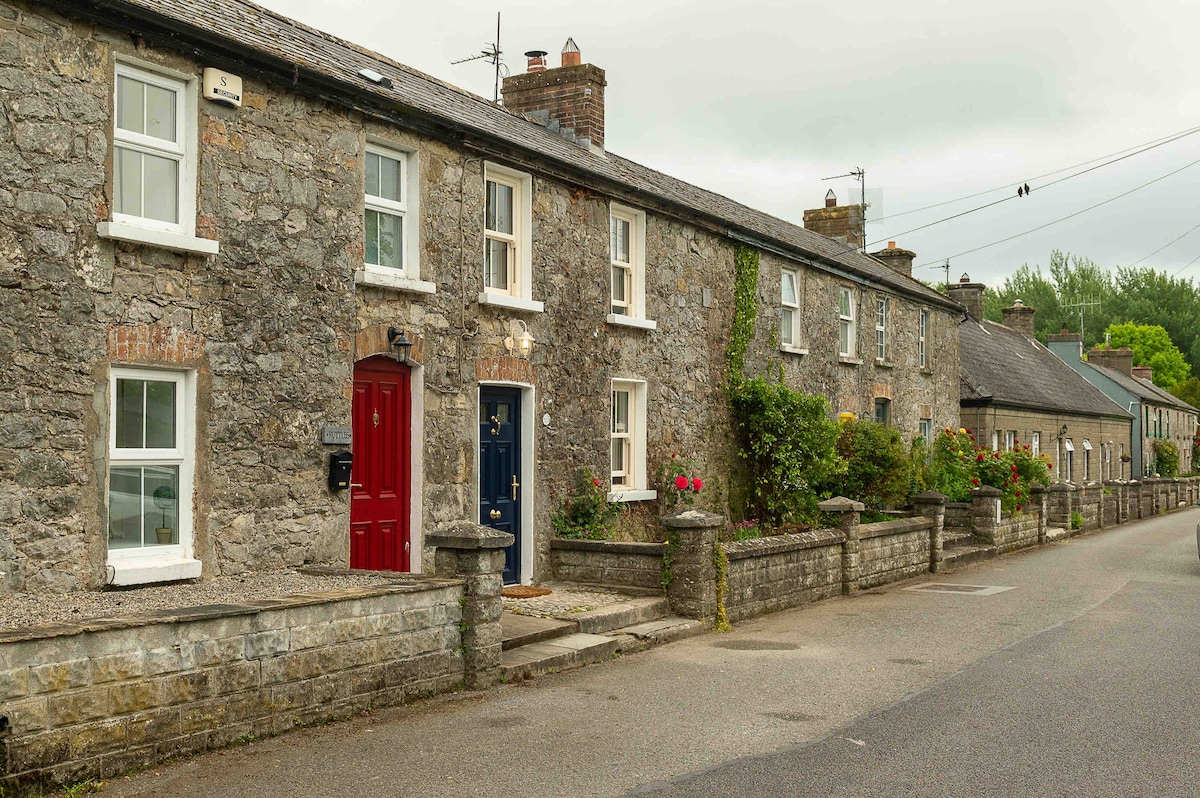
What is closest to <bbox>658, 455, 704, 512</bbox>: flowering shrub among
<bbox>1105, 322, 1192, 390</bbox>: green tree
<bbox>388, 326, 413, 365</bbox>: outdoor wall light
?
<bbox>388, 326, 413, 365</bbox>: outdoor wall light

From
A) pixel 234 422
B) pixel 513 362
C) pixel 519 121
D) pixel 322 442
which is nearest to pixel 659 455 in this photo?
pixel 513 362

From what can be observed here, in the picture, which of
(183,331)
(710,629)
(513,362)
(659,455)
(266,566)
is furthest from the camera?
(659,455)

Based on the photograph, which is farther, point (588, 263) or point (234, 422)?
point (588, 263)

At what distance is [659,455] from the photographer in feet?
50.9

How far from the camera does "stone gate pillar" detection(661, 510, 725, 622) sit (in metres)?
11.8

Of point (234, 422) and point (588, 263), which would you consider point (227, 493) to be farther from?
point (588, 263)

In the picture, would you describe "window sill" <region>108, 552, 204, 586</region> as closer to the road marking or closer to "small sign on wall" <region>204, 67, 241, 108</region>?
"small sign on wall" <region>204, 67, 241, 108</region>

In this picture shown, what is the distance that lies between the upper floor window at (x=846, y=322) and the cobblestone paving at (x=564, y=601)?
33.5 feet

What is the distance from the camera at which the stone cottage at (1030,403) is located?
31.8 meters

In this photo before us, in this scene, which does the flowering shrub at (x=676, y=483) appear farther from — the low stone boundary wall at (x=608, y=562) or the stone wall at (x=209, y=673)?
the stone wall at (x=209, y=673)

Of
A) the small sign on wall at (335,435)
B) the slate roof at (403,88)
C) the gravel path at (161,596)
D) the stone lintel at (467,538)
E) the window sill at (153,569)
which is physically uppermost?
the slate roof at (403,88)

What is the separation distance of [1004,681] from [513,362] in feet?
20.8

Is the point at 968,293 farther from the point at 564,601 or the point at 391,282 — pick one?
the point at 391,282

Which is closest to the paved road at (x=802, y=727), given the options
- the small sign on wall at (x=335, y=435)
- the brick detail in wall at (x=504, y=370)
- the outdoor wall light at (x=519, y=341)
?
the small sign on wall at (x=335, y=435)
